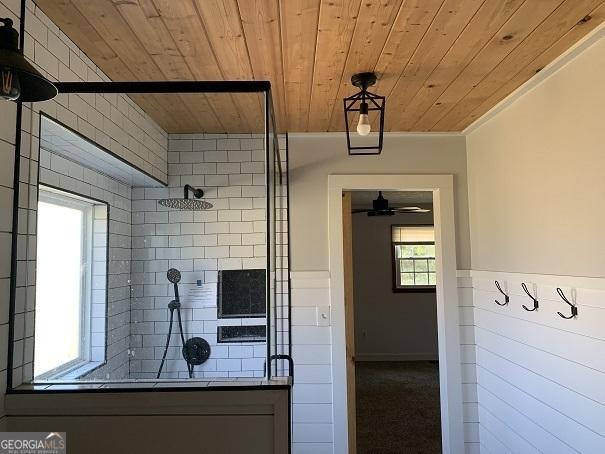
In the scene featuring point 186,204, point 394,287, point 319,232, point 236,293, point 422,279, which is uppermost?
point 186,204

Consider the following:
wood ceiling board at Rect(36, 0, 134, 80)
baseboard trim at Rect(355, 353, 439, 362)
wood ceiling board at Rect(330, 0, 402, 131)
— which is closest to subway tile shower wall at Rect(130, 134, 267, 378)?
wood ceiling board at Rect(330, 0, 402, 131)

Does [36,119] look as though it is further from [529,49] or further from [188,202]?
[529,49]

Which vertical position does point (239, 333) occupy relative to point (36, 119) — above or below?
below

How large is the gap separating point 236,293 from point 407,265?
14.7ft

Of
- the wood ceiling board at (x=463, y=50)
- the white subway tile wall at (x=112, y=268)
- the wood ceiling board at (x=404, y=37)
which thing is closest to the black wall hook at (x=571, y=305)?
the wood ceiling board at (x=463, y=50)

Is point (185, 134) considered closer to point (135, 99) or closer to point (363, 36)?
point (135, 99)

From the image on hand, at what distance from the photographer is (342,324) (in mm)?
2822

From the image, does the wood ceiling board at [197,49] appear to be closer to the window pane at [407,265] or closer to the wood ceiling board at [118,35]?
the wood ceiling board at [118,35]

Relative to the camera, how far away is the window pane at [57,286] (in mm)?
1517

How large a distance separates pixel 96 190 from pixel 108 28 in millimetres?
801

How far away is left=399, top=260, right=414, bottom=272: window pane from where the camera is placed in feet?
21.3

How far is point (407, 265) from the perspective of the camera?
21.3 ft

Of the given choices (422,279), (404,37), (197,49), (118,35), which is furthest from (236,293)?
(422,279)

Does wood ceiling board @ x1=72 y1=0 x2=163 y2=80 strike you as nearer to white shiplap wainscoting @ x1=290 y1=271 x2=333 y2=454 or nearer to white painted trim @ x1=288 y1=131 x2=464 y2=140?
white painted trim @ x1=288 y1=131 x2=464 y2=140
